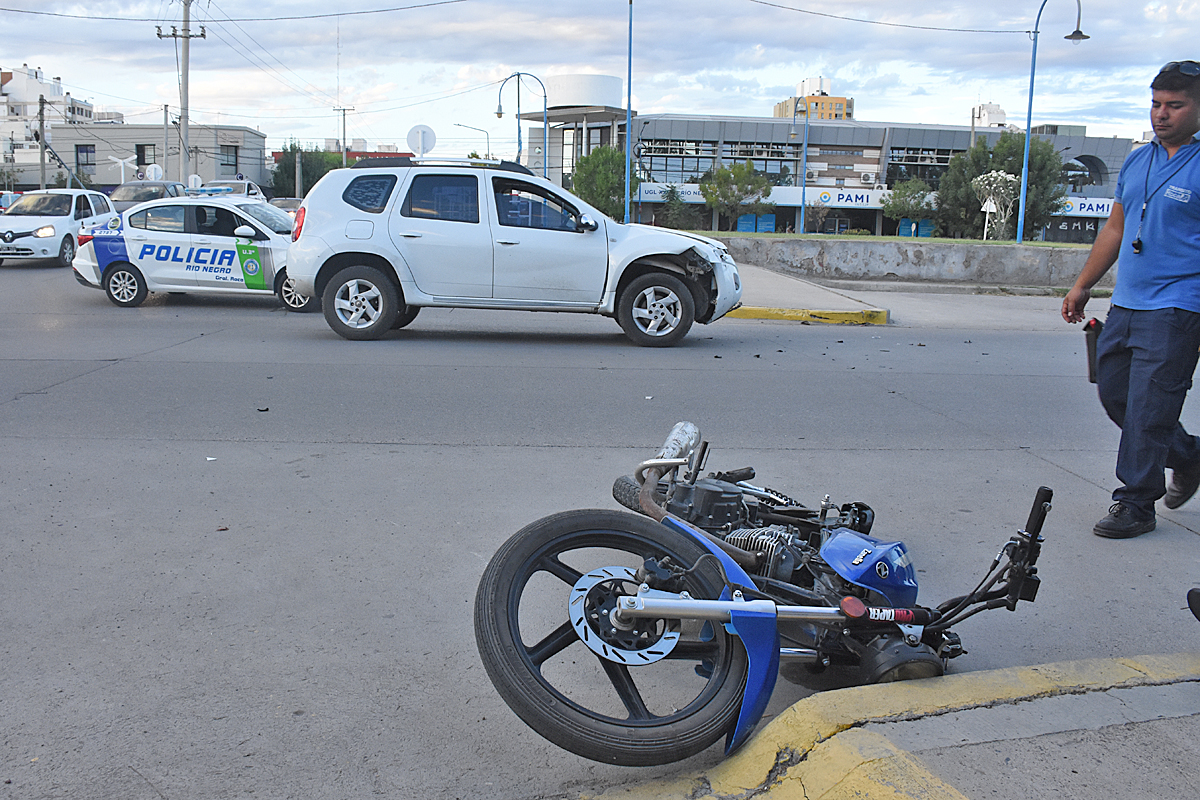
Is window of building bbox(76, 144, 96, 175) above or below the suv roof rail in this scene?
above

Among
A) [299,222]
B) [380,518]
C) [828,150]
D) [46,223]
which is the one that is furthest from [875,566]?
[828,150]

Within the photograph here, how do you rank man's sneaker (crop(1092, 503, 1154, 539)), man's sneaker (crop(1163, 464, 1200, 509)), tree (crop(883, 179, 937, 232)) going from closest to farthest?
man's sneaker (crop(1092, 503, 1154, 539)) < man's sneaker (crop(1163, 464, 1200, 509)) < tree (crop(883, 179, 937, 232))

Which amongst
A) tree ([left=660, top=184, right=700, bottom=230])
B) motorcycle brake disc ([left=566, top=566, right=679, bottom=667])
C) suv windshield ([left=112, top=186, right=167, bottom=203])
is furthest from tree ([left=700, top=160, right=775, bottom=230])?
motorcycle brake disc ([left=566, top=566, right=679, bottom=667])

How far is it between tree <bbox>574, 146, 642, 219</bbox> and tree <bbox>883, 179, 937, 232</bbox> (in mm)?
19487

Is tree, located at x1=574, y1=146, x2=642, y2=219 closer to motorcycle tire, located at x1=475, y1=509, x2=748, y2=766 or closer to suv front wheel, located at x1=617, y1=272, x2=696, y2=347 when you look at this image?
suv front wheel, located at x1=617, y1=272, x2=696, y2=347

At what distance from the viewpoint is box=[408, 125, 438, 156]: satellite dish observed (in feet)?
68.1

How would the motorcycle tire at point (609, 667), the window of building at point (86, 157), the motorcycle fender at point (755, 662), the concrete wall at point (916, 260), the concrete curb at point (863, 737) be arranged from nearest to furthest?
the concrete curb at point (863, 737) → the motorcycle tire at point (609, 667) → the motorcycle fender at point (755, 662) → the concrete wall at point (916, 260) → the window of building at point (86, 157)

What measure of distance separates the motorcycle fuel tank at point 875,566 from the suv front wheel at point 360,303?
26.5 ft

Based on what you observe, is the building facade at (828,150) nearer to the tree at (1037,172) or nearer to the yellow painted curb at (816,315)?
the tree at (1037,172)

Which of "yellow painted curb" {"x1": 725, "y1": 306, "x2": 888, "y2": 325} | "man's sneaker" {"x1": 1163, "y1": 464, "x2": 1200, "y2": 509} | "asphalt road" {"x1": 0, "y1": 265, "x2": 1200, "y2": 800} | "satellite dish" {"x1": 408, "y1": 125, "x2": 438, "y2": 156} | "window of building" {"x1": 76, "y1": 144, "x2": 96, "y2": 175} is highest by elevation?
"window of building" {"x1": 76, "y1": 144, "x2": 96, "y2": 175}

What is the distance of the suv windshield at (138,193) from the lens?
28.4 m

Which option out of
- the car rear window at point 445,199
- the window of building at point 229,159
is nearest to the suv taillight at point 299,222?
the car rear window at point 445,199

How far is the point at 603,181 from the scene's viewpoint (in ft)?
206

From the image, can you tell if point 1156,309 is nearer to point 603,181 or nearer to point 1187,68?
point 1187,68
